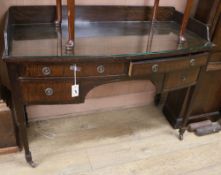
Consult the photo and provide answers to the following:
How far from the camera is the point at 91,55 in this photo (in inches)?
42.1

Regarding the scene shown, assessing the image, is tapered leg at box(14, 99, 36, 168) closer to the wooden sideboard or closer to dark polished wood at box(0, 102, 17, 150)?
dark polished wood at box(0, 102, 17, 150)

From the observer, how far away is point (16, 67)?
40.9 inches

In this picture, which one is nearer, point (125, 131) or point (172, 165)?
point (172, 165)

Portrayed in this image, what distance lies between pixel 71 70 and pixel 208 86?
1.10 meters

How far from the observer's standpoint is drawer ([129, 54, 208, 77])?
1.18 meters

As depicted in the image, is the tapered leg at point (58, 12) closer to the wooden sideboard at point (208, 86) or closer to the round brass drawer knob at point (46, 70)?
the round brass drawer knob at point (46, 70)

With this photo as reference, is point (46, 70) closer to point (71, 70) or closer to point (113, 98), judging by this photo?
point (71, 70)

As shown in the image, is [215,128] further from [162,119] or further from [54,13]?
[54,13]

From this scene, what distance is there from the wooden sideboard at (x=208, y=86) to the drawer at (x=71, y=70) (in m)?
0.61

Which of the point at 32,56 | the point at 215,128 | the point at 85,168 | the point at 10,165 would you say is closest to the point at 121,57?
the point at 32,56

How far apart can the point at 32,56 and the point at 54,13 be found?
0.47 m

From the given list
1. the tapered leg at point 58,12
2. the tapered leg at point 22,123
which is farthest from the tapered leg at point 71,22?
the tapered leg at point 22,123

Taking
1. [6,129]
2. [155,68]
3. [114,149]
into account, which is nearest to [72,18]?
[155,68]

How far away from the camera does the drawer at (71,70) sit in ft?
3.50
